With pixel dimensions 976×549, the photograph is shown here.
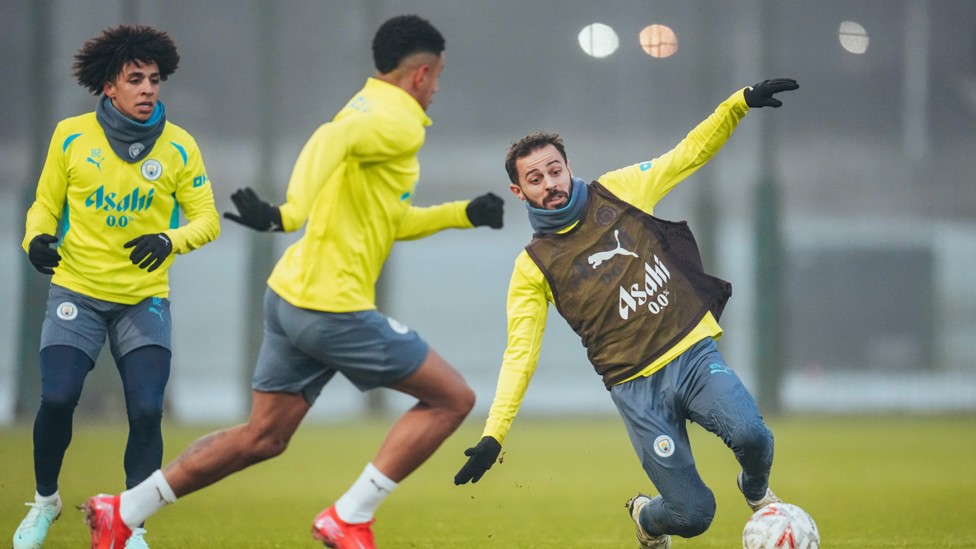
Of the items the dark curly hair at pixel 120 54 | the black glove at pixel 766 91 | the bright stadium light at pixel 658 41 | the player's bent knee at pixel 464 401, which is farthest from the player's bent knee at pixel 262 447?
the bright stadium light at pixel 658 41

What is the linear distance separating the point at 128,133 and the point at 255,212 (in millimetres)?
1697

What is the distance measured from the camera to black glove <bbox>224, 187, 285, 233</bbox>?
4.58 metres

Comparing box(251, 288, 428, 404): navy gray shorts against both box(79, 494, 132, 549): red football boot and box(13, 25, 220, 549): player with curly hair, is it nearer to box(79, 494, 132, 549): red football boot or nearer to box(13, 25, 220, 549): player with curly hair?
box(79, 494, 132, 549): red football boot

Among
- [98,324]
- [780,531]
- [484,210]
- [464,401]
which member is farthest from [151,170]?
[780,531]

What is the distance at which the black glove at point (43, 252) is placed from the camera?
5730 mm

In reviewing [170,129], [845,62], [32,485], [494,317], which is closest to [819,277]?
[845,62]

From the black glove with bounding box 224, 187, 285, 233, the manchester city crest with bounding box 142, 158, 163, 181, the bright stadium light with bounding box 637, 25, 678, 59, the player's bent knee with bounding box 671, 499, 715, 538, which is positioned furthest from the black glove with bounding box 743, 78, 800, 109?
the bright stadium light with bounding box 637, 25, 678, 59

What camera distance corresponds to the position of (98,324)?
19.5 ft

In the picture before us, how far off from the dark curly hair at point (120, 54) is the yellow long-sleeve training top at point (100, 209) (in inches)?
11.0

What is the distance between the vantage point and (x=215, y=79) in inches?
658

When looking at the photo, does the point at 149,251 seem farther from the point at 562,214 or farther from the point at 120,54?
the point at 562,214

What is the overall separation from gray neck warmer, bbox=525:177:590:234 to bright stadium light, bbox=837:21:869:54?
12197 millimetres

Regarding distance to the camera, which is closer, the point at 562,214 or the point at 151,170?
the point at 562,214

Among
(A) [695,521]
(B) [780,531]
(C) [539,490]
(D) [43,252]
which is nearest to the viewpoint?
(B) [780,531]
